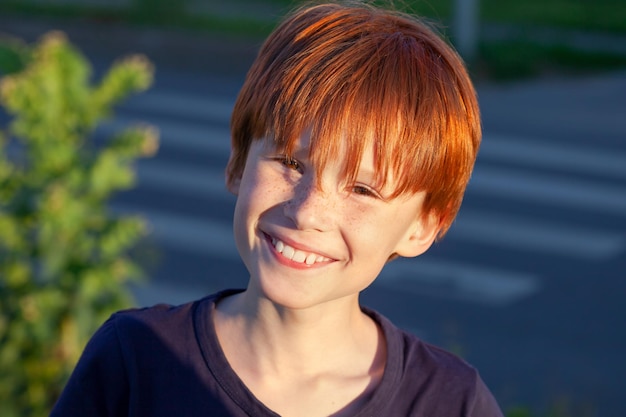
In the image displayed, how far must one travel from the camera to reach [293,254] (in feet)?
5.28

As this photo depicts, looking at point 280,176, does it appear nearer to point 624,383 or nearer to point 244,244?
point 244,244

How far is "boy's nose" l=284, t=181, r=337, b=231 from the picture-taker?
1.58 meters

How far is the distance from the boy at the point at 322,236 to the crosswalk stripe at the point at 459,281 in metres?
4.90

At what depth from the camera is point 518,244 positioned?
7441 mm

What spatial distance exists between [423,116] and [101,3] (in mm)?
15611

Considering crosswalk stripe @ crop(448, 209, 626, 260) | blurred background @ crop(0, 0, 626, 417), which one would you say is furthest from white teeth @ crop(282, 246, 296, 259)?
crosswalk stripe @ crop(448, 209, 626, 260)

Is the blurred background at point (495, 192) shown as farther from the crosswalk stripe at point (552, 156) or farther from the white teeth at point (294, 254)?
the white teeth at point (294, 254)

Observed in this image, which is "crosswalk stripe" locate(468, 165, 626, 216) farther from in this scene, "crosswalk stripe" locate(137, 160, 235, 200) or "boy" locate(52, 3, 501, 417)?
"boy" locate(52, 3, 501, 417)

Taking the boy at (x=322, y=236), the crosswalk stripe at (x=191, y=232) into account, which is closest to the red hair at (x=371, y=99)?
the boy at (x=322, y=236)

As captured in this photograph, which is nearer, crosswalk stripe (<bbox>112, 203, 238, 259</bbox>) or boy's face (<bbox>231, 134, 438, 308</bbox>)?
boy's face (<bbox>231, 134, 438, 308</bbox>)

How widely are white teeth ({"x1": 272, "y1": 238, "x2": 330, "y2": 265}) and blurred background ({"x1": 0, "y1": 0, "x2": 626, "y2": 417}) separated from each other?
0.55 m

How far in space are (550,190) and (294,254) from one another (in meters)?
7.29

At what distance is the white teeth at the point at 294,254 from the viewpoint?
63.3 inches

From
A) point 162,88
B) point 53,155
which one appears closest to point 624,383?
point 53,155
